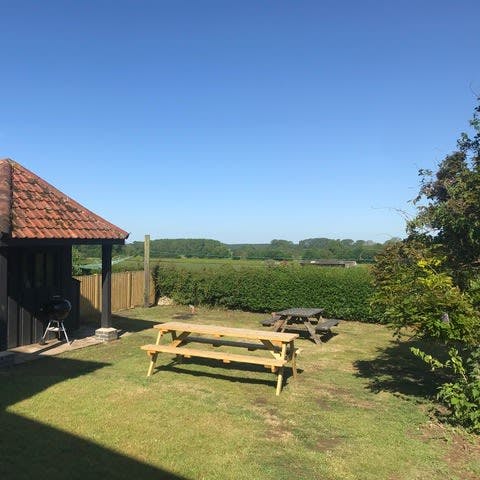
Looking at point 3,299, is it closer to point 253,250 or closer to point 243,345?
point 243,345

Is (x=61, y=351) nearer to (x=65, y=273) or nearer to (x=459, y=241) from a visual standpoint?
(x=65, y=273)

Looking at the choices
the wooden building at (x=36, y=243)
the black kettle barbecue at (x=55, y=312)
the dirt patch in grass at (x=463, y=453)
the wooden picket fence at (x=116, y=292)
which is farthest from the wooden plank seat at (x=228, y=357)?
the wooden picket fence at (x=116, y=292)

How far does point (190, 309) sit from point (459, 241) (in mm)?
11032

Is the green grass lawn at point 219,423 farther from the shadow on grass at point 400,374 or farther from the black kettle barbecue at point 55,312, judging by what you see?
the black kettle barbecue at point 55,312

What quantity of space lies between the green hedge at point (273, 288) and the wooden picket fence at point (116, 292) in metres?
0.97

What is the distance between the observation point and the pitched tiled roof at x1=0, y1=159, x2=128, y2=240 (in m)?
8.52

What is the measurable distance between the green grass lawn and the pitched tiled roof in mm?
2355

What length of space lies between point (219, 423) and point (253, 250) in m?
23.4

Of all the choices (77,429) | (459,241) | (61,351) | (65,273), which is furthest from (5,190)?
(459,241)

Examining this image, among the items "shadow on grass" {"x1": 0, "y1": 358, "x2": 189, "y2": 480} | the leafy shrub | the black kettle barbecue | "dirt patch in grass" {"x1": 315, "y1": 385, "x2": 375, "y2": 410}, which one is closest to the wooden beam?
the black kettle barbecue

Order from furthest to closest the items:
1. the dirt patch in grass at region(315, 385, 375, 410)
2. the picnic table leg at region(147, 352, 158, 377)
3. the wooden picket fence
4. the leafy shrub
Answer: the wooden picket fence
the picnic table leg at region(147, 352, 158, 377)
the dirt patch in grass at region(315, 385, 375, 410)
the leafy shrub

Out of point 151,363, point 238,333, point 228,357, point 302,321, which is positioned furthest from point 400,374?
point 151,363

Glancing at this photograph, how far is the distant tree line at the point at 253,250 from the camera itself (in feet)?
81.2

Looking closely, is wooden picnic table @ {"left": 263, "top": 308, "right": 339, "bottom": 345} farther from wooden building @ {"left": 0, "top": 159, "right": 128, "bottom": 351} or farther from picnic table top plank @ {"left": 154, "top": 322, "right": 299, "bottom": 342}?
wooden building @ {"left": 0, "top": 159, "right": 128, "bottom": 351}
